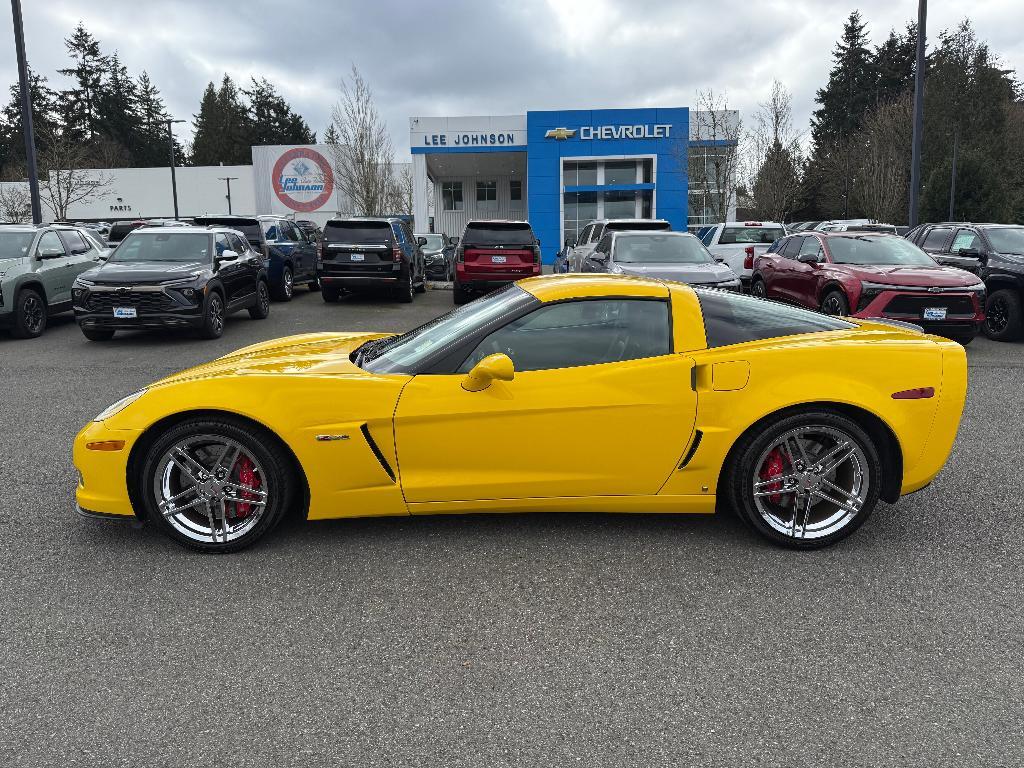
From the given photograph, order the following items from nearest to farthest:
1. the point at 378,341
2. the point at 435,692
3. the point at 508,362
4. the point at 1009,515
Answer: the point at 435,692
the point at 508,362
the point at 1009,515
the point at 378,341

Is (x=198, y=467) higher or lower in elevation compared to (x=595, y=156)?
lower

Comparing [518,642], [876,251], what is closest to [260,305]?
[876,251]

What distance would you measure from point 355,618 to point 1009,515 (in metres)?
3.60

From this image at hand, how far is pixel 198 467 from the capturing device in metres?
3.80

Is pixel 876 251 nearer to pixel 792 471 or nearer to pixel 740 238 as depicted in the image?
pixel 740 238

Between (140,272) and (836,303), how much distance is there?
384 inches

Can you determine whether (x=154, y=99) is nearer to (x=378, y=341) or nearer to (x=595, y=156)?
(x=595, y=156)

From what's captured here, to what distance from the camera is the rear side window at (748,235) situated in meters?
19.0

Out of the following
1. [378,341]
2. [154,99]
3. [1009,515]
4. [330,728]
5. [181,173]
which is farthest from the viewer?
[154,99]

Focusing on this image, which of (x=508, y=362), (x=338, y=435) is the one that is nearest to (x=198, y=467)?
(x=338, y=435)

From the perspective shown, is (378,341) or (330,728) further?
(378,341)

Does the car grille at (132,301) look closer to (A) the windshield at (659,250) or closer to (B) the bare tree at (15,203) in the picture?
(A) the windshield at (659,250)

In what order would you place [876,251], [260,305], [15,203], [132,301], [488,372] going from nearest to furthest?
[488,372]
[132,301]
[876,251]
[260,305]
[15,203]

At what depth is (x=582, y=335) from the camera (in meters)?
4.02
